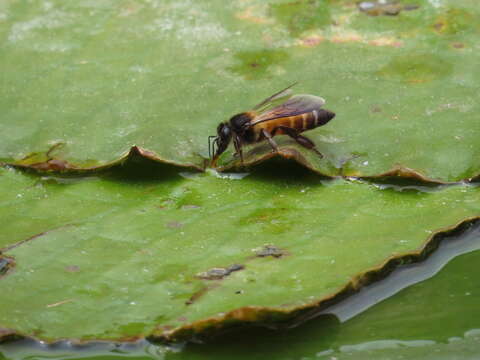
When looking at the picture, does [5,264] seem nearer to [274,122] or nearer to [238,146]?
[238,146]

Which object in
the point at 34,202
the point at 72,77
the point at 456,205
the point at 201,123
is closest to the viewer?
the point at 456,205

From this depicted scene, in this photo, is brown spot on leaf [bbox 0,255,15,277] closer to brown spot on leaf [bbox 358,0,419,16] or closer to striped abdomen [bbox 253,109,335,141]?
striped abdomen [bbox 253,109,335,141]

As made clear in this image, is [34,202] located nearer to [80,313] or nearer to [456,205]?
[80,313]

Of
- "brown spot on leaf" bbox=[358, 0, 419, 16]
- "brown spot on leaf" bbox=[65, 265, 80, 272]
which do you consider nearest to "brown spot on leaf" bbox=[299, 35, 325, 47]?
"brown spot on leaf" bbox=[358, 0, 419, 16]

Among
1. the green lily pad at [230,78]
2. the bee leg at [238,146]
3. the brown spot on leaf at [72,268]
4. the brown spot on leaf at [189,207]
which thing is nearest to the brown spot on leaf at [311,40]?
the green lily pad at [230,78]

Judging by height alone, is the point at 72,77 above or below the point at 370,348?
above

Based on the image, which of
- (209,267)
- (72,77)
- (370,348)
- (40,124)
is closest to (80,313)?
(209,267)
